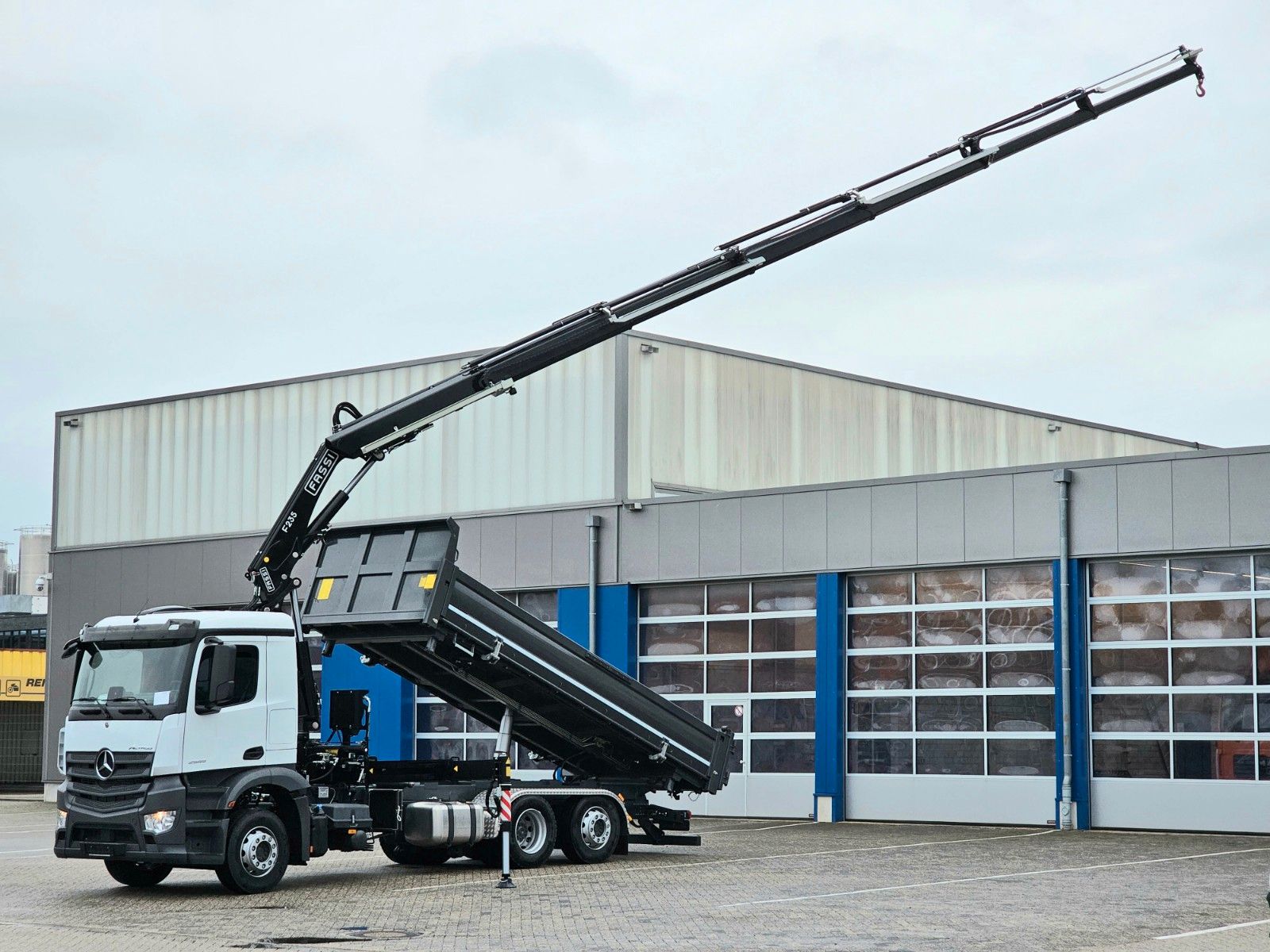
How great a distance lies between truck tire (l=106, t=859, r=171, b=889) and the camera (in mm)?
16594

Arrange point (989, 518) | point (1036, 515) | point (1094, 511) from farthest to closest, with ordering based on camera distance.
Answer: point (989, 518)
point (1036, 515)
point (1094, 511)

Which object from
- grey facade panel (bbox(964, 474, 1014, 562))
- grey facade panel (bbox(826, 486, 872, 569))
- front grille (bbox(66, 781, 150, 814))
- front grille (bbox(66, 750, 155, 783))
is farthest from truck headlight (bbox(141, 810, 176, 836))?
grey facade panel (bbox(964, 474, 1014, 562))

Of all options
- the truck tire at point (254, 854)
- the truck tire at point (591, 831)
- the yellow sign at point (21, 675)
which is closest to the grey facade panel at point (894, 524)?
the truck tire at point (591, 831)

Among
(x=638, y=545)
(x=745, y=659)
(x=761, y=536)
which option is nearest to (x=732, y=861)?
(x=745, y=659)

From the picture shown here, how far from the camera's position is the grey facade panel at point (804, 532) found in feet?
88.9

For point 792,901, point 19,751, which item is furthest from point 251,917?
point 19,751

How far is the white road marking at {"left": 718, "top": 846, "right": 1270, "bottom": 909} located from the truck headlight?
4.94 metres

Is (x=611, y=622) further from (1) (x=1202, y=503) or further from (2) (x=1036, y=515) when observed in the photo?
(1) (x=1202, y=503)

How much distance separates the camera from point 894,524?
26.4 m

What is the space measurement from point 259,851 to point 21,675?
98.7 feet

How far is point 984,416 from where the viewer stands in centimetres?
3616

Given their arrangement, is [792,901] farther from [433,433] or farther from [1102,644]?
[433,433]

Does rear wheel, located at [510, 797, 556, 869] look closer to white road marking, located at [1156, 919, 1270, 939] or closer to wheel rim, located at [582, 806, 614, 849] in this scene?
wheel rim, located at [582, 806, 614, 849]

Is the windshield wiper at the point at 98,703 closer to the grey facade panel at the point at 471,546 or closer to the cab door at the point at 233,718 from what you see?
the cab door at the point at 233,718
